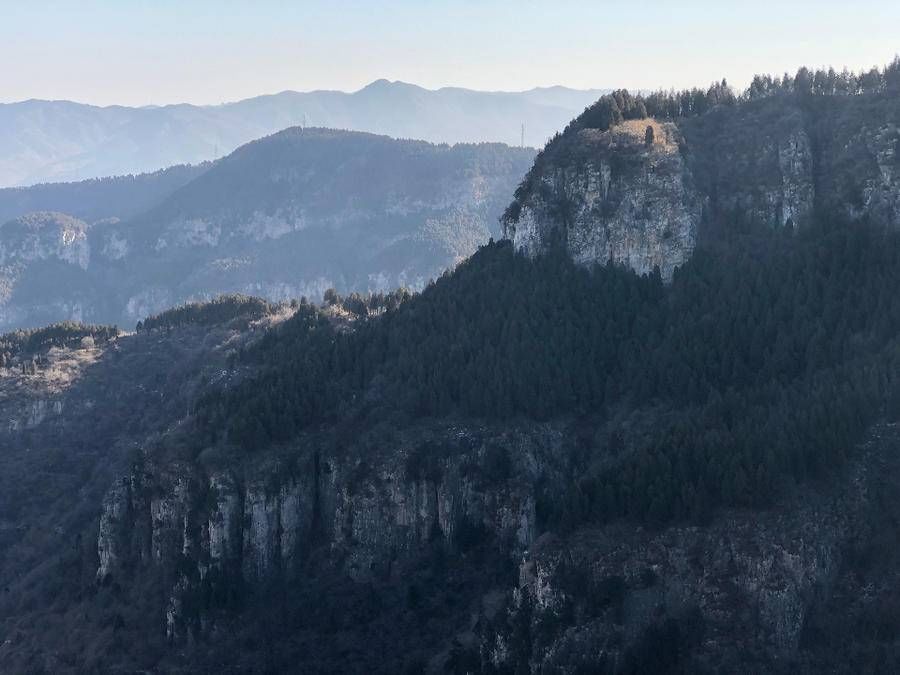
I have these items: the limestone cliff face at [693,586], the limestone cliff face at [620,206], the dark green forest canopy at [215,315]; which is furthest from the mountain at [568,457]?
the dark green forest canopy at [215,315]

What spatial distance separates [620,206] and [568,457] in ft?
117

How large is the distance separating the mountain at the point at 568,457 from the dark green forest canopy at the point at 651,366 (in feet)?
1.10

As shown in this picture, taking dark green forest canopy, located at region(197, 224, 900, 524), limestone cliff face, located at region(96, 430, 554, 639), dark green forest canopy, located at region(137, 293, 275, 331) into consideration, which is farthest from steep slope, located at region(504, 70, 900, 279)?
dark green forest canopy, located at region(137, 293, 275, 331)

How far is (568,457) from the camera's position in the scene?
360 feet

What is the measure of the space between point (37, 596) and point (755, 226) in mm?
87529

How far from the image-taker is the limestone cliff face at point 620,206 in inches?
5084

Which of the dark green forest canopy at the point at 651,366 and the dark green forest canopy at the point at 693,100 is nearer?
the dark green forest canopy at the point at 651,366

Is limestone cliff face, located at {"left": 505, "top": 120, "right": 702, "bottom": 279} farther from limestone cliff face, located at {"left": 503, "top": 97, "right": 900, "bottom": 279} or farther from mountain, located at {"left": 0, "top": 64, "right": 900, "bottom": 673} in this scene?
mountain, located at {"left": 0, "top": 64, "right": 900, "bottom": 673}

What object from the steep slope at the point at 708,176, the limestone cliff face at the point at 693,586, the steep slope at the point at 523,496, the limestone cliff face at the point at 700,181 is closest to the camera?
the limestone cliff face at the point at 693,586

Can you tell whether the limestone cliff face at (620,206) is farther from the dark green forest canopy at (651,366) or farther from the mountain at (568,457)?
the dark green forest canopy at (651,366)

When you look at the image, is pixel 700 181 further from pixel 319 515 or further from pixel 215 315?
pixel 215 315

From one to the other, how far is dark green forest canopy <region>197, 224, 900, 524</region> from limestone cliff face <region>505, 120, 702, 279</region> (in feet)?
9.32

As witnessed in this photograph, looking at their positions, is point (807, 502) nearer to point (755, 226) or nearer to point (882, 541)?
point (882, 541)

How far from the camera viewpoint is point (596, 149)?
448 ft
